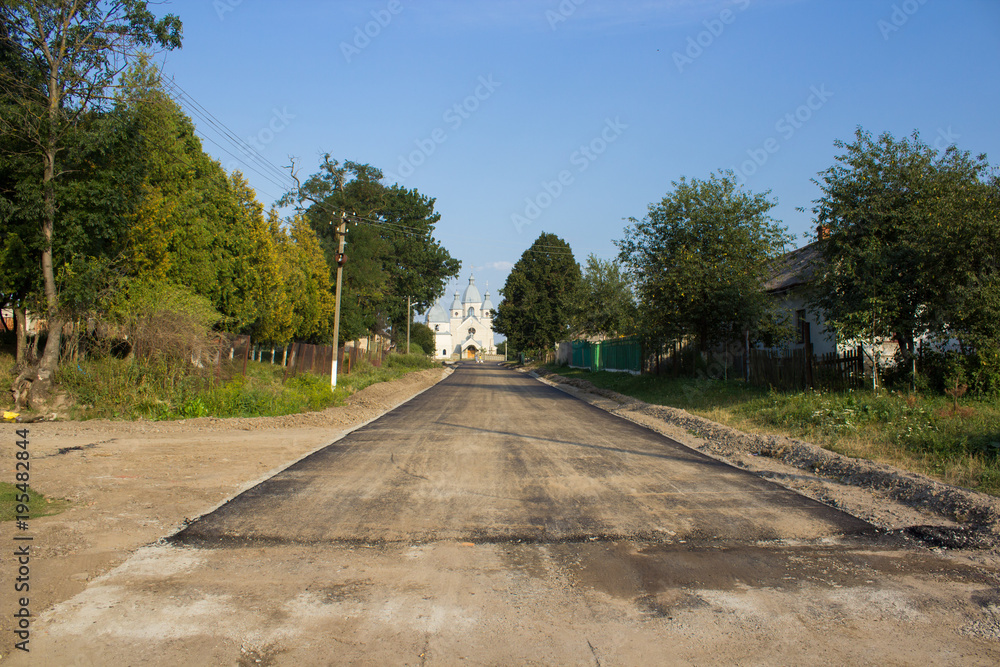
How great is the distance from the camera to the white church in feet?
436

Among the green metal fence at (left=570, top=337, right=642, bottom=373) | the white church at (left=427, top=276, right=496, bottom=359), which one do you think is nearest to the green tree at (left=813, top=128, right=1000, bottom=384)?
the green metal fence at (left=570, top=337, right=642, bottom=373)

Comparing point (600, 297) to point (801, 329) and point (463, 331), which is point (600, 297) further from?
point (463, 331)

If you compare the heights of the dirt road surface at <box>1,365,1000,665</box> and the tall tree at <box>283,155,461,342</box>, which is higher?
the tall tree at <box>283,155,461,342</box>

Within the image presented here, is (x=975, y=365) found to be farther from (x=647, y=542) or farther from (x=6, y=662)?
(x=6, y=662)

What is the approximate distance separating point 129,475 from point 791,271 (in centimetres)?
2449

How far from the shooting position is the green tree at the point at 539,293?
2579 inches

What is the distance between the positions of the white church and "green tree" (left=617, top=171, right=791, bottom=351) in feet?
350

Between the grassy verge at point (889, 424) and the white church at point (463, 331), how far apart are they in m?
Result: 114

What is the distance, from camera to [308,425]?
1466cm

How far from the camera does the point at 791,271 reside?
84.2 ft

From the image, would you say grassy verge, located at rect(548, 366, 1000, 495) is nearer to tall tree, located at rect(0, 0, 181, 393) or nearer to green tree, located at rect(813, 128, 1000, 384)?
green tree, located at rect(813, 128, 1000, 384)

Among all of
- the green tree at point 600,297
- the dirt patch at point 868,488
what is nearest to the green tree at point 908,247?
the dirt patch at point 868,488

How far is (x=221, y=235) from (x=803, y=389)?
804 inches

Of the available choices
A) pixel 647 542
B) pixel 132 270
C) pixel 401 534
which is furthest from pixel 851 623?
pixel 132 270
